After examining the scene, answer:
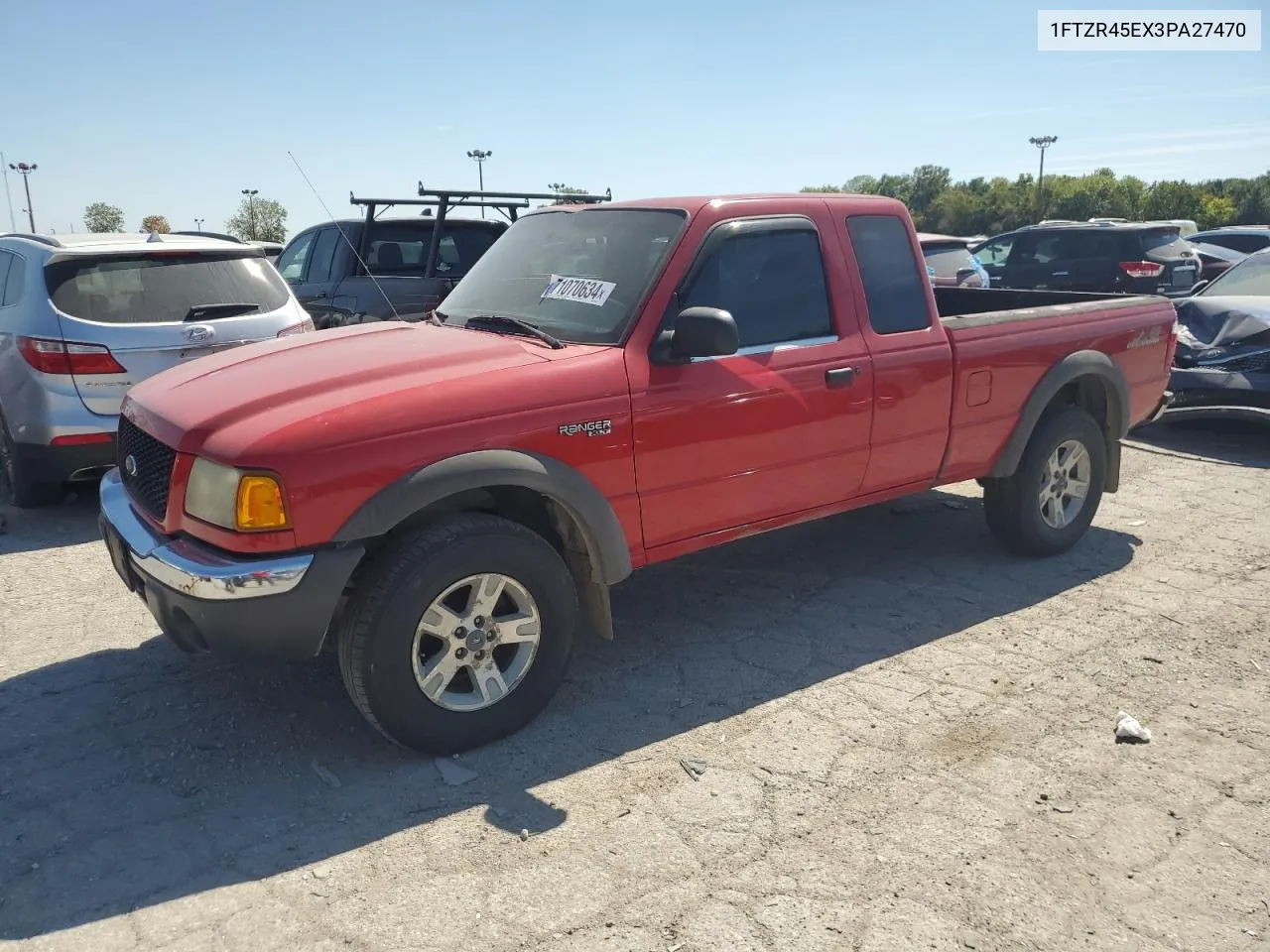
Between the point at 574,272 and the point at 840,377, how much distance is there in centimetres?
124

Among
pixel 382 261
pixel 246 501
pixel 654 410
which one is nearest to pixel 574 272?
pixel 654 410

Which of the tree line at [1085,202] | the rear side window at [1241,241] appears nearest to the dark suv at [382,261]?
the rear side window at [1241,241]

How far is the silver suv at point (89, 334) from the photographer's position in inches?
225

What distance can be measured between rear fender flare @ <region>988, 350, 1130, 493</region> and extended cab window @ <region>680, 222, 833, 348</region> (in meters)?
1.40

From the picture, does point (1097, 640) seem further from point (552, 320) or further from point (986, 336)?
point (552, 320)

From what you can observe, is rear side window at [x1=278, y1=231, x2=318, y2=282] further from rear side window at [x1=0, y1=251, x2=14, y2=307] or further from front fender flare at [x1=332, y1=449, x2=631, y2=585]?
front fender flare at [x1=332, y1=449, x2=631, y2=585]

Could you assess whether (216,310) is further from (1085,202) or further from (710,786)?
(1085,202)

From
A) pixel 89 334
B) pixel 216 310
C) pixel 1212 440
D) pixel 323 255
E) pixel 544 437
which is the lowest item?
pixel 1212 440

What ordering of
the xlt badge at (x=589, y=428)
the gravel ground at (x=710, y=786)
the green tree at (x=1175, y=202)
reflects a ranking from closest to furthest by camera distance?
1. the gravel ground at (x=710, y=786)
2. the xlt badge at (x=589, y=428)
3. the green tree at (x=1175, y=202)

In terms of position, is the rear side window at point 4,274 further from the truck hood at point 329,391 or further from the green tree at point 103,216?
the green tree at point 103,216

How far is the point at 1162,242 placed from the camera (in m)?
13.8

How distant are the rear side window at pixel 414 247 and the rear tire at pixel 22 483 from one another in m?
3.69

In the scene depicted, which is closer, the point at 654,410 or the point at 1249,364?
the point at 654,410

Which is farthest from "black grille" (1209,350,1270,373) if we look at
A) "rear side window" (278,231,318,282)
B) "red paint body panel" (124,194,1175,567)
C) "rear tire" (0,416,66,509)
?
"rear tire" (0,416,66,509)
